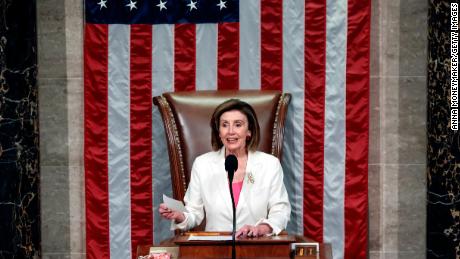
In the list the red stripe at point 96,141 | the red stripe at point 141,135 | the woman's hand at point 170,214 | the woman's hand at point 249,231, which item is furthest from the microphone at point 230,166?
the red stripe at point 96,141

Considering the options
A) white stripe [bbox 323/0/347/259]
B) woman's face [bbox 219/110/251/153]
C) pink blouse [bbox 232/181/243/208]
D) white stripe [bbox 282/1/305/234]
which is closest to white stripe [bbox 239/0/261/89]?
white stripe [bbox 282/1/305/234]

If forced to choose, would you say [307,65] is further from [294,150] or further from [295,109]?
[294,150]

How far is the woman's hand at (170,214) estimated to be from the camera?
11.1ft

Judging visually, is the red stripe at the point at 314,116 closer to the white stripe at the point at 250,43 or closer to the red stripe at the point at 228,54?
the white stripe at the point at 250,43

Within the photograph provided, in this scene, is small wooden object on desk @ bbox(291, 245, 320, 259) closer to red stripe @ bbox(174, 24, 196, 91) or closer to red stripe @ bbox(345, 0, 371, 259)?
red stripe @ bbox(345, 0, 371, 259)

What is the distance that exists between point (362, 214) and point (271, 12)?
1.71 metres

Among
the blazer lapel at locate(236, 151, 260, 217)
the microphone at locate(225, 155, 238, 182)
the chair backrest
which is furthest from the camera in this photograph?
the chair backrest

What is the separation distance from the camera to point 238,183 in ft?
13.0

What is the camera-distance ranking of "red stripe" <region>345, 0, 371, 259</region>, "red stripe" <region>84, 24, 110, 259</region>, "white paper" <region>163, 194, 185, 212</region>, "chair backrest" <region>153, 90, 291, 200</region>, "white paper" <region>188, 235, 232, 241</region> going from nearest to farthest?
"white paper" <region>188, 235, 232, 241</region>, "white paper" <region>163, 194, 185, 212</region>, "chair backrest" <region>153, 90, 291, 200</region>, "red stripe" <region>345, 0, 371, 259</region>, "red stripe" <region>84, 24, 110, 259</region>

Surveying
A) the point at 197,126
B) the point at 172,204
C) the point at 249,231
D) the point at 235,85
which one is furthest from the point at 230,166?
the point at 235,85

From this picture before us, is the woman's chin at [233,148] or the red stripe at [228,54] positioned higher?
the red stripe at [228,54]

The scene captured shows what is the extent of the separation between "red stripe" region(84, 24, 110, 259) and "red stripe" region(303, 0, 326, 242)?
1.57m

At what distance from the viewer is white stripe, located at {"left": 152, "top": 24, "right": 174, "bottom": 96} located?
4762 mm

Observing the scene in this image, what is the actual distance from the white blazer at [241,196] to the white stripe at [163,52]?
101cm
